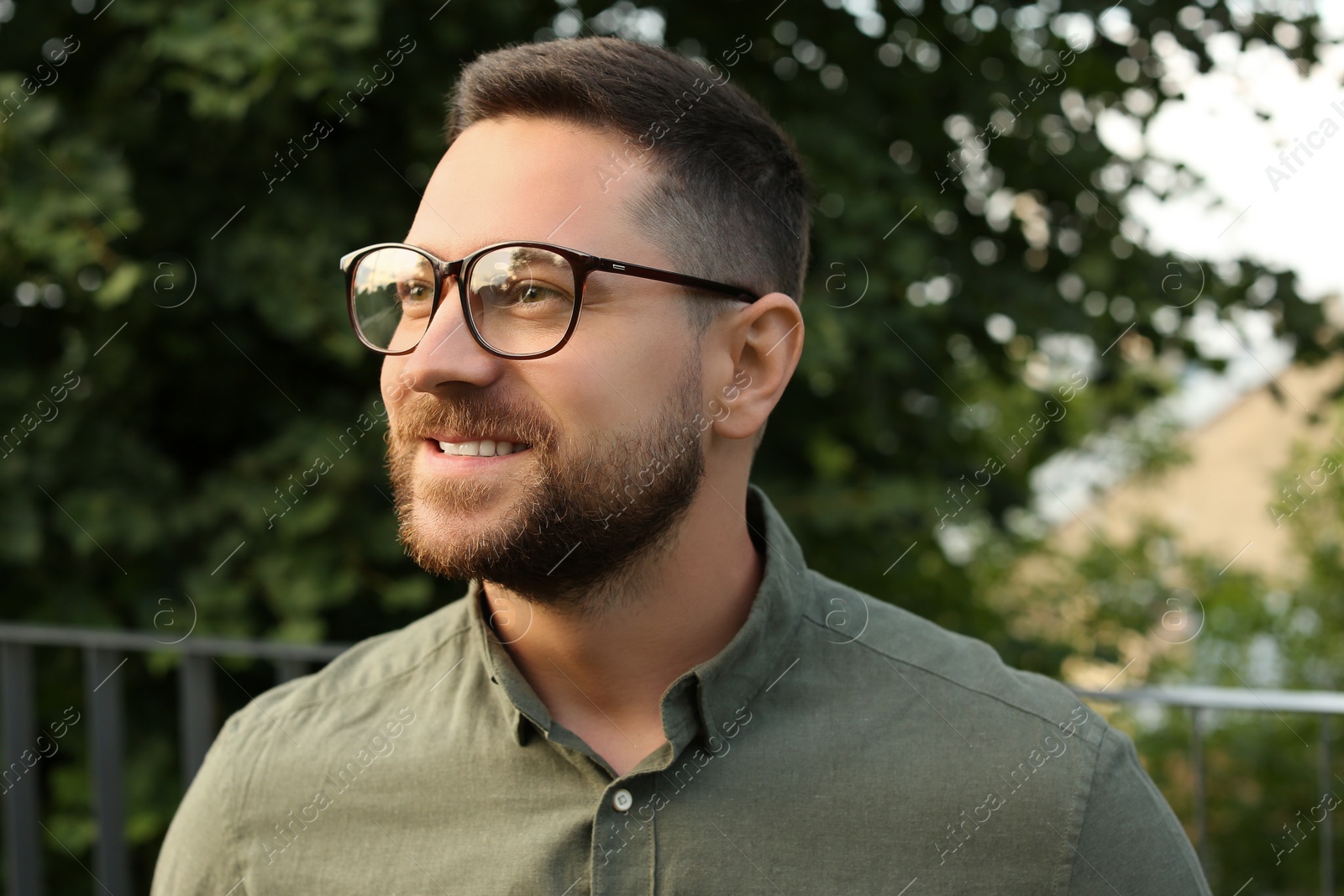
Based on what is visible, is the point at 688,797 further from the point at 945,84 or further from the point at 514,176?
the point at 945,84

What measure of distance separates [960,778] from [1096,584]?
5417mm

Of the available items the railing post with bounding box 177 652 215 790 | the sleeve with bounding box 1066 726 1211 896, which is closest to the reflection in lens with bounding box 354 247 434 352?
the sleeve with bounding box 1066 726 1211 896

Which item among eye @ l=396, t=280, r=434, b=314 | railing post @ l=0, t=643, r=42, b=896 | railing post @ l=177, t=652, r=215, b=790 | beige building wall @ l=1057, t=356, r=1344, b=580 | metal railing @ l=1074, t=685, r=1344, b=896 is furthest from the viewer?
beige building wall @ l=1057, t=356, r=1344, b=580

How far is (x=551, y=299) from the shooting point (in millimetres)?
1512

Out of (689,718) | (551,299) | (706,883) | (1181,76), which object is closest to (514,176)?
(551,299)

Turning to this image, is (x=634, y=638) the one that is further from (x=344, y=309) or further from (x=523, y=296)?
(x=344, y=309)

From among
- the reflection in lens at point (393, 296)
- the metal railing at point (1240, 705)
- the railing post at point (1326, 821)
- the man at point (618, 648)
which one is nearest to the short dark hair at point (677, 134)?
the man at point (618, 648)

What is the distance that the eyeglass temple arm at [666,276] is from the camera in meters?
1.53

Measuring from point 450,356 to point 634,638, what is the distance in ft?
1.66

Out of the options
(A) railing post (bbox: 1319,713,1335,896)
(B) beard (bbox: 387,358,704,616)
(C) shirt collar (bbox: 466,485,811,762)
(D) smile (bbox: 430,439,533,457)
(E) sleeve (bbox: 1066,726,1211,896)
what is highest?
(D) smile (bbox: 430,439,533,457)

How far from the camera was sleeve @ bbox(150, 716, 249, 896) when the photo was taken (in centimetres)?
168

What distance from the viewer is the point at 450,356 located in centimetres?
150

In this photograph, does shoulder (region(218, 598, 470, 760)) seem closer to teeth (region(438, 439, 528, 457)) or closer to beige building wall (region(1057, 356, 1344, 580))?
teeth (region(438, 439, 528, 457))

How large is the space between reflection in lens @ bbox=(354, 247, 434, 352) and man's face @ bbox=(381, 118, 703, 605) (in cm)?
4
